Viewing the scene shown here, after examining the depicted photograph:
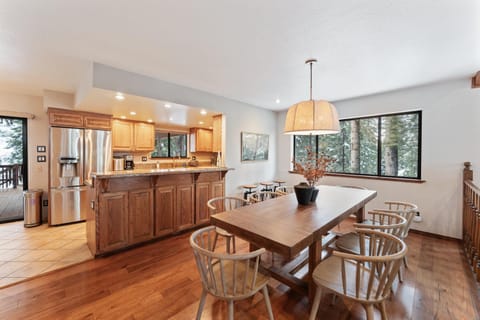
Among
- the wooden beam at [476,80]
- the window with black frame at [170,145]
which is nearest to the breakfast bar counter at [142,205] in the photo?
the window with black frame at [170,145]

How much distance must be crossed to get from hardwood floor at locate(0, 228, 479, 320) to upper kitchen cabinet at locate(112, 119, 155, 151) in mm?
2614

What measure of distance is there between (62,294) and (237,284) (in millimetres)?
1826

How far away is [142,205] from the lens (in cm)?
296

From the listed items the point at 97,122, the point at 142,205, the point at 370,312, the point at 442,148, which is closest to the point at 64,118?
the point at 97,122

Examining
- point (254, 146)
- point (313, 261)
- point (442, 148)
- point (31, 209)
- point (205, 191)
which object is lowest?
point (31, 209)

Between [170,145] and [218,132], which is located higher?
[218,132]

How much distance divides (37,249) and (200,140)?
365 cm

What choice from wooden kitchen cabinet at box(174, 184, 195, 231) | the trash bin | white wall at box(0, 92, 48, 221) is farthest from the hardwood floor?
white wall at box(0, 92, 48, 221)

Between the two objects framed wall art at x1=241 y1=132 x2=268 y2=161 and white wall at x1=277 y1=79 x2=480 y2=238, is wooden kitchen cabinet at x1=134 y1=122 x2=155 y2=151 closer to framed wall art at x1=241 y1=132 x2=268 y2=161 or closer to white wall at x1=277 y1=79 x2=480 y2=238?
framed wall art at x1=241 y1=132 x2=268 y2=161

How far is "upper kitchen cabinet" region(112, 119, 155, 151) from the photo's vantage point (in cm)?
440

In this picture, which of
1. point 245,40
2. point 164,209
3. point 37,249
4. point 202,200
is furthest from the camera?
point 202,200

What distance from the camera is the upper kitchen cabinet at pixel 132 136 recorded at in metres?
4.40

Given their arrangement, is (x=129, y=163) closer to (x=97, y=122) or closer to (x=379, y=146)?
(x=97, y=122)

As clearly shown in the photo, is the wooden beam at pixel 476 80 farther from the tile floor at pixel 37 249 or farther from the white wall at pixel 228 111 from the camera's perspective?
the tile floor at pixel 37 249
